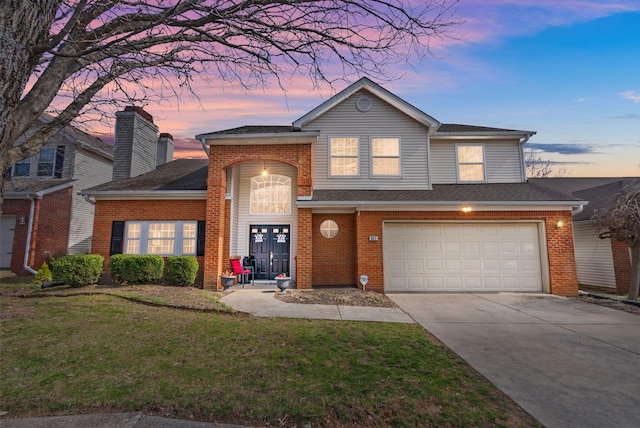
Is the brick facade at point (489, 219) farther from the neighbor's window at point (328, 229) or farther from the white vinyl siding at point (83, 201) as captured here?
the white vinyl siding at point (83, 201)

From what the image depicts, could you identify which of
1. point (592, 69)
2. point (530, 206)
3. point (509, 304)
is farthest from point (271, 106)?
point (592, 69)

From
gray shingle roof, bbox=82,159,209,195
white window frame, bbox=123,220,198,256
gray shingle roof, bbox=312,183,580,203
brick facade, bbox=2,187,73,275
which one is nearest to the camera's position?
gray shingle roof, bbox=312,183,580,203

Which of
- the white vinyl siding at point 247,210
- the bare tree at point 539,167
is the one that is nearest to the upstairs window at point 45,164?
the white vinyl siding at point 247,210

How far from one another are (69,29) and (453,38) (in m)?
4.64

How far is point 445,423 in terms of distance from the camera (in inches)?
113

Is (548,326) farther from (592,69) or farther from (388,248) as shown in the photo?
(592,69)

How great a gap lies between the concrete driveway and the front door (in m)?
5.22

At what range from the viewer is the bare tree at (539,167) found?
2906 cm

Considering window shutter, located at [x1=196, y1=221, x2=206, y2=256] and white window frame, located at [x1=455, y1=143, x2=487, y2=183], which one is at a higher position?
white window frame, located at [x1=455, y1=143, x2=487, y2=183]

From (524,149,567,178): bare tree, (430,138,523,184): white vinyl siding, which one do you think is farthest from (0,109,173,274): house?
(524,149,567,178): bare tree

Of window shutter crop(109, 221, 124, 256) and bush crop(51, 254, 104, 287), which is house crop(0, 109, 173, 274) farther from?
bush crop(51, 254, 104, 287)

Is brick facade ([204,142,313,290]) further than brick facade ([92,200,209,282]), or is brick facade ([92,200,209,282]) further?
brick facade ([92,200,209,282])

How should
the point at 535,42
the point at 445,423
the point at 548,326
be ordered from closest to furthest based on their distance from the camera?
the point at 445,423, the point at 548,326, the point at 535,42

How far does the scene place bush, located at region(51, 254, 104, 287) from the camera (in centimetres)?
912
